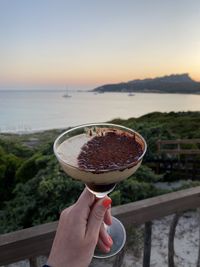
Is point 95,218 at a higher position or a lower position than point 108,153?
lower

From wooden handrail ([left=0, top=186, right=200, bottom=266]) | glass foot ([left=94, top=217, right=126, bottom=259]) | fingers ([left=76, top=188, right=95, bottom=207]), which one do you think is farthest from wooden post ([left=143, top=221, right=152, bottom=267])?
fingers ([left=76, top=188, right=95, bottom=207])

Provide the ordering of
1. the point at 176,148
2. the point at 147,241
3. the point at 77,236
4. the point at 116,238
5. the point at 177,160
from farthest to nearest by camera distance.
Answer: the point at 176,148 < the point at 177,160 < the point at 147,241 < the point at 116,238 < the point at 77,236

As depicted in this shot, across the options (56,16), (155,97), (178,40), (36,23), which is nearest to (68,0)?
(56,16)

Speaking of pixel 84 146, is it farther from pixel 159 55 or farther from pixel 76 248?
pixel 159 55

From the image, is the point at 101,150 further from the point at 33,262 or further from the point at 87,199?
the point at 33,262

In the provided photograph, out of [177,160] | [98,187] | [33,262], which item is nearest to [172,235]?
[33,262]

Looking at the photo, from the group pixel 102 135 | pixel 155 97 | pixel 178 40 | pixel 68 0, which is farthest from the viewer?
pixel 155 97
